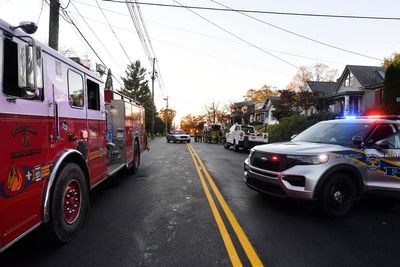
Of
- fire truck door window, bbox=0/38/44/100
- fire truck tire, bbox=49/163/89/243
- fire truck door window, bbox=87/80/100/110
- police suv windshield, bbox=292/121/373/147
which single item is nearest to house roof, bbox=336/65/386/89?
police suv windshield, bbox=292/121/373/147

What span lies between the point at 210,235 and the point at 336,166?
2521 mm

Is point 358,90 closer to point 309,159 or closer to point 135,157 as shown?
point 135,157

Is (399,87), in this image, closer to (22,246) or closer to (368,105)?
(368,105)

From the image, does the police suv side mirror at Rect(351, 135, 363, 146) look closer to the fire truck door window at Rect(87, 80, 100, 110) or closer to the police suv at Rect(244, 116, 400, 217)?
the police suv at Rect(244, 116, 400, 217)

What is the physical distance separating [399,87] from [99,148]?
891 inches

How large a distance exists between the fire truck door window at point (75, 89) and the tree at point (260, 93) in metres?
82.4

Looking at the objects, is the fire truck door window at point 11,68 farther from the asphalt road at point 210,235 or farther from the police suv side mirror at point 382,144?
the police suv side mirror at point 382,144

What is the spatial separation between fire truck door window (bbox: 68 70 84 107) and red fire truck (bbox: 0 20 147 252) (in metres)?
0.02

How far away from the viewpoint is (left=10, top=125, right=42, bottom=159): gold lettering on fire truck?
340 cm

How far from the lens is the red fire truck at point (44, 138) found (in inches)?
130

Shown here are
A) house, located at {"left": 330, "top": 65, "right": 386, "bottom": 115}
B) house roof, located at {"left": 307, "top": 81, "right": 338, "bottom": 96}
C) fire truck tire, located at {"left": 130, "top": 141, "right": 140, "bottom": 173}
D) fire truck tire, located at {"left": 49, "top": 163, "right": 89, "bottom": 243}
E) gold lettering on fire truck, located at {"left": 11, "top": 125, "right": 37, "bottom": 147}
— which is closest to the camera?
gold lettering on fire truck, located at {"left": 11, "top": 125, "right": 37, "bottom": 147}

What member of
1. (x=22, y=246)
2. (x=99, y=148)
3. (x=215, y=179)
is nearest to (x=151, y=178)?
(x=215, y=179)

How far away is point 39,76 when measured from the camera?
4.00 m

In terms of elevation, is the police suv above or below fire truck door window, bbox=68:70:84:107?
below
